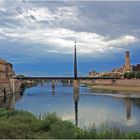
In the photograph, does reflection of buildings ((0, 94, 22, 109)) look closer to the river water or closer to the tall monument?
the river water

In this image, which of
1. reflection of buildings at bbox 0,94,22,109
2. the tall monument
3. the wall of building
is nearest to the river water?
reflection of buildings at bbox 0,94,22,109

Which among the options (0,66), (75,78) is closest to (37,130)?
(0,66)

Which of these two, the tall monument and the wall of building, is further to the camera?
the tall monument

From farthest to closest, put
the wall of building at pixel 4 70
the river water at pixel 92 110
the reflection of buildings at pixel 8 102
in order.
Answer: the wall of building at pixel 4 70, the reflection of buildings at pixel 8 102, the river water at pixel 92 110

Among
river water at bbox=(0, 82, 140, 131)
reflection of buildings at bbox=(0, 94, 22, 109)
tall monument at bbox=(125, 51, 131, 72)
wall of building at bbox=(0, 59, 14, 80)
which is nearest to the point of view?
river water at bbox=(0, 82, 140, 131)

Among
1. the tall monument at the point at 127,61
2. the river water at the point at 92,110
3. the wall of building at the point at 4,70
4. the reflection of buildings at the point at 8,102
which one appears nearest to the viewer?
the river water at the point at 92,110

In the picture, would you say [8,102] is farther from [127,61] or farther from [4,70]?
[127,61]

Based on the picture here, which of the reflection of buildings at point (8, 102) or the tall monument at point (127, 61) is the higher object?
the tall monument at point (127, 61)

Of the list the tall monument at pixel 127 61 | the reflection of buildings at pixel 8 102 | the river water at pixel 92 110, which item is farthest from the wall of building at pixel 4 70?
the tall monument at pixel 127 61

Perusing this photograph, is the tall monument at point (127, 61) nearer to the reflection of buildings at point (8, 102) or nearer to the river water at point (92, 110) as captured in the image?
the reflection of buildings at point (8, 102)

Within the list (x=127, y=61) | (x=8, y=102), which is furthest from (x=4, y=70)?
(x=127, y=61)

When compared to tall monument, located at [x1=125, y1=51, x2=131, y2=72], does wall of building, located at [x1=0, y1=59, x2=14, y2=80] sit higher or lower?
lower

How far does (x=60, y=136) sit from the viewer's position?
41.3 feet

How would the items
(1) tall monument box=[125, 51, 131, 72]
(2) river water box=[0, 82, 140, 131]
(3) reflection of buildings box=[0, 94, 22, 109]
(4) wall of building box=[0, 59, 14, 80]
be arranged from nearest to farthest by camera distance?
(2) river water box=[0, 82, 140, 131] → (3) reflection of buildings box=[0, 94, 22, 109] → (4) wall of building box=[0, 59, 14, 80] → (1) tall monument box=[125, 51, 131, 72]
